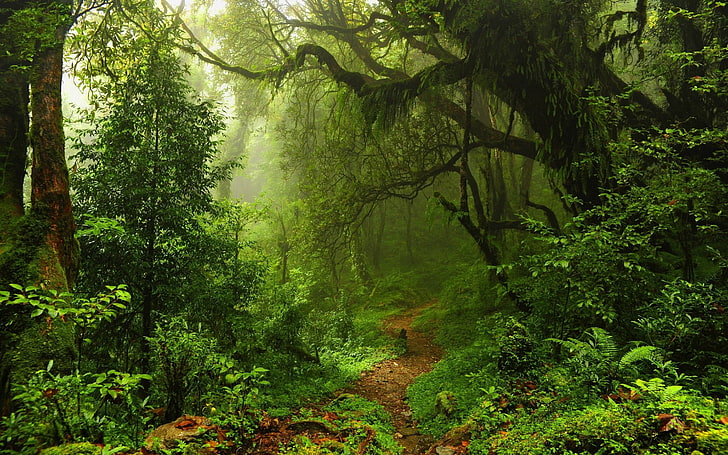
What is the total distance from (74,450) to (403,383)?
21.2 feet

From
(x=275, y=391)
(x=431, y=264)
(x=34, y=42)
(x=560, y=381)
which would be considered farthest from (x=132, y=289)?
(x=431, y=264)

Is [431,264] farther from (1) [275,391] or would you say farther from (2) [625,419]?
(2) [625,419]

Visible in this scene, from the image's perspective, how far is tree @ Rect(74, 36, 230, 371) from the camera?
6191 mm

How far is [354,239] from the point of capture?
1291cm

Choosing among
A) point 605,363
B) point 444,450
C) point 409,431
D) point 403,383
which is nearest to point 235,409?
point 444,450

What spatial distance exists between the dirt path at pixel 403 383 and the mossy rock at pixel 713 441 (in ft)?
10.1

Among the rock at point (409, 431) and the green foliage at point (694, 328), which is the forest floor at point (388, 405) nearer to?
the rock at point (409, 431)

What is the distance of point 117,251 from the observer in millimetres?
6094

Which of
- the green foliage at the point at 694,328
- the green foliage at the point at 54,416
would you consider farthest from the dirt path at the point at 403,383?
the green foliage at the point at 54,416

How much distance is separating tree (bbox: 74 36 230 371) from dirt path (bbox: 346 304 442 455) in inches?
161

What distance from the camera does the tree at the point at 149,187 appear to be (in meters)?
6.19

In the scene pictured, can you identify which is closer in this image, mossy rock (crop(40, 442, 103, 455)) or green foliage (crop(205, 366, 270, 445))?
mossy rock (crop(40, 442, 103, 455))

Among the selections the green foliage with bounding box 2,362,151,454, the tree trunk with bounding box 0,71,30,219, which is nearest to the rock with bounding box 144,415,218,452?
the green foliage with bounding box 2,362,151,454

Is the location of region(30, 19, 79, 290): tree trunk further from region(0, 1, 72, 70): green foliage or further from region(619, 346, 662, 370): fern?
region(619, 346, 662, 370): fern
